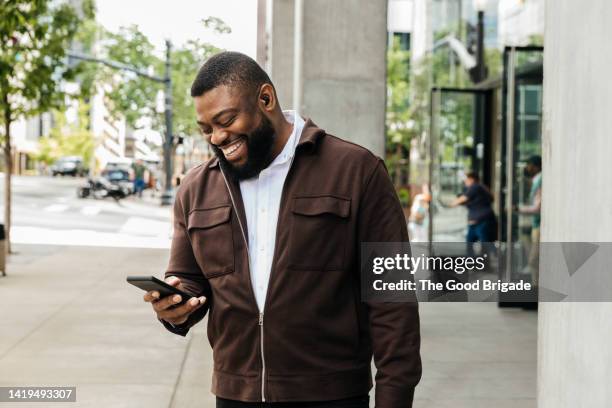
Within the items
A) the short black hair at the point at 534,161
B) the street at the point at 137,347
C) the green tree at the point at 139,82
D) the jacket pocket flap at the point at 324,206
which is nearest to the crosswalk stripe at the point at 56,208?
the green tree at the point at 139,82

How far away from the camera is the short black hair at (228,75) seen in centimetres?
251

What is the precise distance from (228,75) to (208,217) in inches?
16.8

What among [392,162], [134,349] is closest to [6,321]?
[134,349]

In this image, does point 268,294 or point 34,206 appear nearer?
point 268,294

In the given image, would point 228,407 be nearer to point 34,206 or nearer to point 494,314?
point 494,314

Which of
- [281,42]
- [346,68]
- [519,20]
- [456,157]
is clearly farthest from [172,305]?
[456,157]

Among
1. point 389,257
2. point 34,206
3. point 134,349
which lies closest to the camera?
point 389,257

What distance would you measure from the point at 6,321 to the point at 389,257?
319 inches

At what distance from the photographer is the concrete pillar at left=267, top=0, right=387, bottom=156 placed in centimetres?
833

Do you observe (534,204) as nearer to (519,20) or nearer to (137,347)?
(519,20)

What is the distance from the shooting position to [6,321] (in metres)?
9.76

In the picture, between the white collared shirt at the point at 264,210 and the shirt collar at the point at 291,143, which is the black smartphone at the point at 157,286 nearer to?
the white collared shirt at the point at 264,210

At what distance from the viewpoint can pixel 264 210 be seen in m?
2.60

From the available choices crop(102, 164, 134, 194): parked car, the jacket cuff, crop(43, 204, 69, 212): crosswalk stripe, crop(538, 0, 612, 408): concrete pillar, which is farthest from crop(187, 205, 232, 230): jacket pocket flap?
crop(102, 164, 134, 194): parked car
